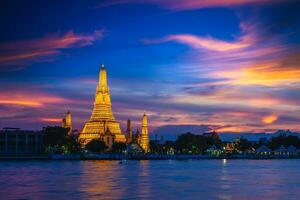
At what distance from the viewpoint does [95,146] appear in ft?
532

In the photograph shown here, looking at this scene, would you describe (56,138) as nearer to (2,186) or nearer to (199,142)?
(199,142)

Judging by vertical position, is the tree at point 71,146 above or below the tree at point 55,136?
below

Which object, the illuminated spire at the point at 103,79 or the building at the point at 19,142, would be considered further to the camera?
the illuminated spire at the point at 103,79

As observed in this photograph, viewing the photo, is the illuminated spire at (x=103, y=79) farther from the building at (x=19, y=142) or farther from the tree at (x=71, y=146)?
the building at (x=19, y=142)

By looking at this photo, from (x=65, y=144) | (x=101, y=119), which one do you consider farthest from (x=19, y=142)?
(x=101, y=119)

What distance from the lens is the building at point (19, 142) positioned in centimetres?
15025

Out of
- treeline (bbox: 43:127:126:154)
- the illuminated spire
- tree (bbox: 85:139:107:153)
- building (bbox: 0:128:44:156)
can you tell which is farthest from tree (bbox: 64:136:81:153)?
the illuminated spire

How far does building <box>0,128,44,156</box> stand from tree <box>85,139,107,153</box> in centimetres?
1425

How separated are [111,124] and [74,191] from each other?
13156 cm

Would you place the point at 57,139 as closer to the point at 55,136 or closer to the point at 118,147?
the point at 55,136

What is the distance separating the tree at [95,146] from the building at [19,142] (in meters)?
14.3

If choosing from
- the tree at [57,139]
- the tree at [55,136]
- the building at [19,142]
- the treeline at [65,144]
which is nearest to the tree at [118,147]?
the treeline at [65,144]

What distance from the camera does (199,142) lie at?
197 m

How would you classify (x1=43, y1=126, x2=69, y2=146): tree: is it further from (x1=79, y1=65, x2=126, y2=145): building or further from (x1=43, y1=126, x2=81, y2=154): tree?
(x1=79, y1=65, x2=126, y2=145): building
